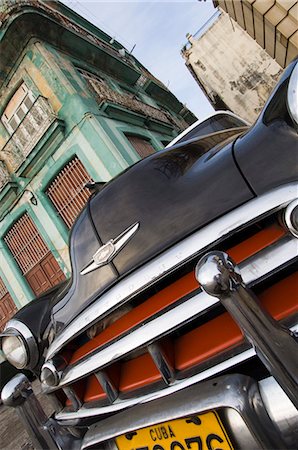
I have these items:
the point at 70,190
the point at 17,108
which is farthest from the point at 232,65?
the point at 70,190

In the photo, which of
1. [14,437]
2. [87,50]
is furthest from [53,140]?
[14,437]

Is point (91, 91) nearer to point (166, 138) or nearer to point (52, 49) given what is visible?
point (52, 49)

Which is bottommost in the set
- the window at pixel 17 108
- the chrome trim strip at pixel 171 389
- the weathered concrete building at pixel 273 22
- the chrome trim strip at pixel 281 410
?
the chrome trim strip at pixel 281 410

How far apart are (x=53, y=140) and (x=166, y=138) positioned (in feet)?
14.5

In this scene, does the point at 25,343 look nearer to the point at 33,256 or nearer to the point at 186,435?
the point at 186,435

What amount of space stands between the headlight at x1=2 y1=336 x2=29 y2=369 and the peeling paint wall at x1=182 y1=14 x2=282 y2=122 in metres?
14.4

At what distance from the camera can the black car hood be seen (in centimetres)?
132

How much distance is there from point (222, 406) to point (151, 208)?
35.1 inches

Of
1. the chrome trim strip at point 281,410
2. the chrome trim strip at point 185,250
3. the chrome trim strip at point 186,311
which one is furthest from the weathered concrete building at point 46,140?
the chrome trim strip at point 281,410

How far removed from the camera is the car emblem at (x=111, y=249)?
153 cm

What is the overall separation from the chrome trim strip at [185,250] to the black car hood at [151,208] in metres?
0.07

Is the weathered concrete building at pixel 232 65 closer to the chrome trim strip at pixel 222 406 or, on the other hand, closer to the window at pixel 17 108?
the window at pixel 17 108

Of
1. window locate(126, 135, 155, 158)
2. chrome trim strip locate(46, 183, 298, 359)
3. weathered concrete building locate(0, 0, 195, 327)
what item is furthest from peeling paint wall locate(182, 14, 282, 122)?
chrome trim strip locate(46, 183, 298, 359)

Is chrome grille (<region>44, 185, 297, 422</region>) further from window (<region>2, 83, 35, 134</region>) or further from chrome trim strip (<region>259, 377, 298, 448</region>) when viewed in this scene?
window (<region>2, 83, 35, 134</region>)
